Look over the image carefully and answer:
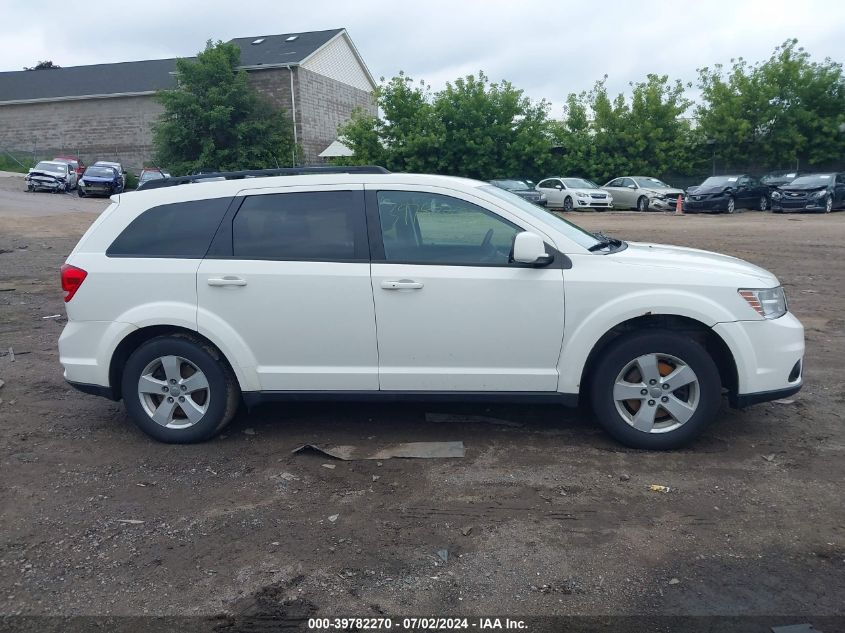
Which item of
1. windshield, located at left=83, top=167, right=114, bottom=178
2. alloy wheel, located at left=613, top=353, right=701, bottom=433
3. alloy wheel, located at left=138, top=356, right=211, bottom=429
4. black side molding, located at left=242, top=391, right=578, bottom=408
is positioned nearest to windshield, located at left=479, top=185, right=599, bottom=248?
alloy wheel, located at left=613, top=353, right=701, bottom=433

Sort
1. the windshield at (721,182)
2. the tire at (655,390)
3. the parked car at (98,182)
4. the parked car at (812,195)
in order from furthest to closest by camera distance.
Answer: the parked car at (98,182) → the windshield at (721,182) → the parked car at (812,195) → the tire at (655,390)

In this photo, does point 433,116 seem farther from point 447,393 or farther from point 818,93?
point 447,393

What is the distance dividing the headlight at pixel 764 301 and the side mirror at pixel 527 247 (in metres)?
1.30

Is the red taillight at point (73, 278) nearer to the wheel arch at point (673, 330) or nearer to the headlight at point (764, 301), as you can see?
the wheel arch at point (673, 330)

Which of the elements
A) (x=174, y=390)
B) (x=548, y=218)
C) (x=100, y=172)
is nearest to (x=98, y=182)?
(x=100, y=172)

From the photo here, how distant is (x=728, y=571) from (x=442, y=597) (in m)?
1.33

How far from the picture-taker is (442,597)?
3.41 metres

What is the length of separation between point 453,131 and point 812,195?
15.3 metres

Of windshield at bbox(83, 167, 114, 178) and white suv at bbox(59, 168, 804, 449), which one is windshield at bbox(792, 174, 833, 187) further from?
windshield at bbox(83, 167, 114, 178)

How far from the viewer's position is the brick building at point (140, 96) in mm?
40531

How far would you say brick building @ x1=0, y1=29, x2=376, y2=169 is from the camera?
4053cm

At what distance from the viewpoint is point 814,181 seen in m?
28.7

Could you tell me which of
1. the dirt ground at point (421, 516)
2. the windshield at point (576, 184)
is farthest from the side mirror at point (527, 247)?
the windshield at point (576, 184)

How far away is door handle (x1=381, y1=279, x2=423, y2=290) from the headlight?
6.64 ft
